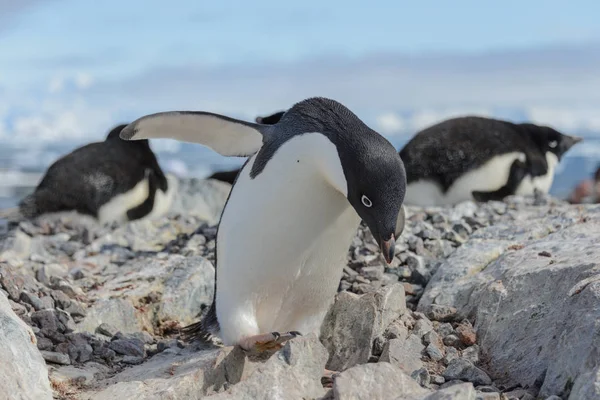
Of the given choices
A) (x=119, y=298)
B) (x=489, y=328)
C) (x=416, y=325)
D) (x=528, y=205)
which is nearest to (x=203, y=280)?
(x=119, y=298)

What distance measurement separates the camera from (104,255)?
20.0ft

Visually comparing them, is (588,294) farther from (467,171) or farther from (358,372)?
(467,171)

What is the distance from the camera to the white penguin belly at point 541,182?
966cm

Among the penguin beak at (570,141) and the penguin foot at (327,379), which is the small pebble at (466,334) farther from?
the penguin beak at (570,141)

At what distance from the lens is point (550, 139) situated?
34.8 ft

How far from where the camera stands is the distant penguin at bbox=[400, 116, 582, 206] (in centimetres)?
879

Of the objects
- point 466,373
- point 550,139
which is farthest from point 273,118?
point 550,139

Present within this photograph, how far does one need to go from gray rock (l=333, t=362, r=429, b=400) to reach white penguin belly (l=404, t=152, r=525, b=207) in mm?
5932

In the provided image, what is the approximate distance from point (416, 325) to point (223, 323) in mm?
894

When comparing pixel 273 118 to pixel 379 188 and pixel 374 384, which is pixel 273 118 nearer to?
pixel 379 188

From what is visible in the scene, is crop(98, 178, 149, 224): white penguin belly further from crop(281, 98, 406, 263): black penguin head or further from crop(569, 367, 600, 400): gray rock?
crop(569, 367, 600, 400): gray rock

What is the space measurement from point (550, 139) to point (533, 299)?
739 cm

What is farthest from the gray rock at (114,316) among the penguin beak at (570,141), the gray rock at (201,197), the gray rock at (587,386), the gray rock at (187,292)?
the penguin beak at (570,141)

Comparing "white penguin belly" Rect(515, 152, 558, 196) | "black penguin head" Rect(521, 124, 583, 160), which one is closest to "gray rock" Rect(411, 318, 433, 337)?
"white penguin belly" Rect(515, 152, 558, 196)
